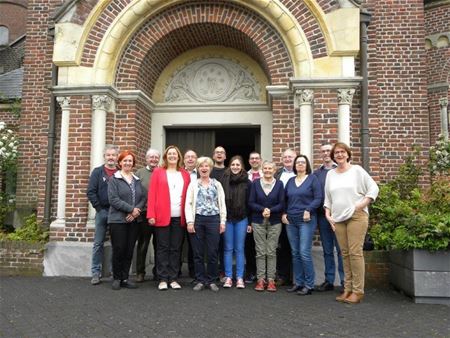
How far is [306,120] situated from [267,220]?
202 cm

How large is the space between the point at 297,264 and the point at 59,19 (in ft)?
18.8

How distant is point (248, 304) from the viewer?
201 inches

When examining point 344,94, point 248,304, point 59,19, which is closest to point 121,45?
point 59,19

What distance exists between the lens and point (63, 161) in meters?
7.47

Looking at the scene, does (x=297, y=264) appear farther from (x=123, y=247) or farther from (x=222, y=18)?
(x=222, y=18)

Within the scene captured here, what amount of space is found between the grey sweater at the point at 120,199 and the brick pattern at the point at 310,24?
3.72 meters

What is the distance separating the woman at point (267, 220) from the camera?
5.91 metres

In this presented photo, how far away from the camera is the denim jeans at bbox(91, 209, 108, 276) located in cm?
659

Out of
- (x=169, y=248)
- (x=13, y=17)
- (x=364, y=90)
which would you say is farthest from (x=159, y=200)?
(x=13, y=17)

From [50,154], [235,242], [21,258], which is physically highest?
[50,154]

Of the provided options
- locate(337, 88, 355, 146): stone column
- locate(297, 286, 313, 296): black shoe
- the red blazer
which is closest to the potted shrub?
locate(337, 88, 355, 146): stone column

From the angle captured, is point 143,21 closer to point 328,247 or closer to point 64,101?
point 64,101

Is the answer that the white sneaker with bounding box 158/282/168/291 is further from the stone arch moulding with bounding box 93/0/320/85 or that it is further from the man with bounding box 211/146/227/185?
the stone arch moulding with bounding box 93/0/320/85

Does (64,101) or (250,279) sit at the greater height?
(64,101)
